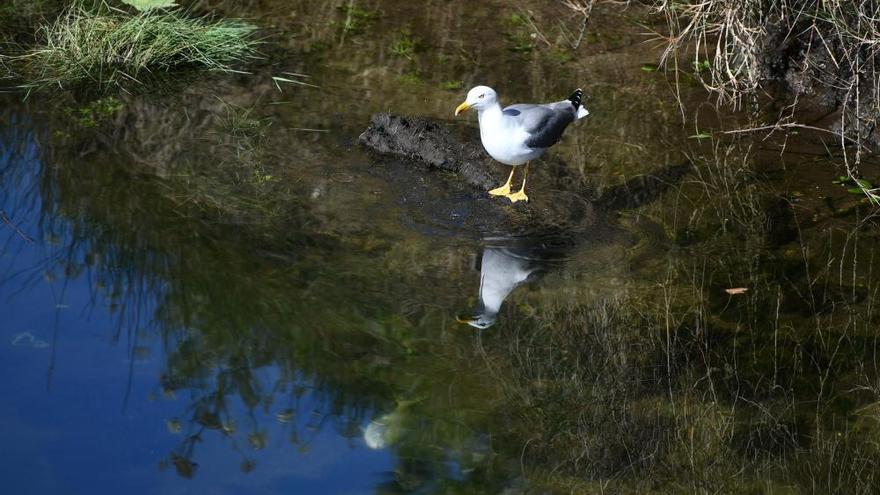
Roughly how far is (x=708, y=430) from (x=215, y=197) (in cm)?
293

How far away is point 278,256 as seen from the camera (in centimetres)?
548

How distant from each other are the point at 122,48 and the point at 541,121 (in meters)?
3.06

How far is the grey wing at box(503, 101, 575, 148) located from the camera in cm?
589

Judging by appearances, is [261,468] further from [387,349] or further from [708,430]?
[708,430]

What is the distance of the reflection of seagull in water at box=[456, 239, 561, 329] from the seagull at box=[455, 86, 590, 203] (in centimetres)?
54

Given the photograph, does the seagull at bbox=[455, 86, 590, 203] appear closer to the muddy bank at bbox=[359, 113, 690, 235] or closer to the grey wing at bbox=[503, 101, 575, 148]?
the grey wing at bbox=[503, 101, 575, 148]

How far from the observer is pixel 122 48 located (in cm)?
732

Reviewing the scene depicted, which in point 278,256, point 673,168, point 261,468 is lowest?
point 261,468

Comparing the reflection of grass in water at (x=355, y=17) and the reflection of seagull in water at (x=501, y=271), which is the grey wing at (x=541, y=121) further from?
the reflection of grass in water at (x=355, y=17)

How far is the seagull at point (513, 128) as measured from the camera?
5836mm

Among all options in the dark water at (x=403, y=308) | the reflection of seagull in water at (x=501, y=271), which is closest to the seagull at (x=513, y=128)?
the dark water at (x=403, y=308)

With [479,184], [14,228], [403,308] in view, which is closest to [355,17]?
[479,184]

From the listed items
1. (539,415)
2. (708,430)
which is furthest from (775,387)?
(539,415)

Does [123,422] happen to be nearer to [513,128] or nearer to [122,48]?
[513,128]
